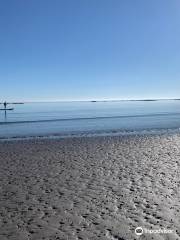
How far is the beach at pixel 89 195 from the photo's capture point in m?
9.24

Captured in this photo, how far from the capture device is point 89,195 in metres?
12.6

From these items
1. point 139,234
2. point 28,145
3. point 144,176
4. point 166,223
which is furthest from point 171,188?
point 28,145

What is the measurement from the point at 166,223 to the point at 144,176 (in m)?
6.15

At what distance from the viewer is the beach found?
924cm

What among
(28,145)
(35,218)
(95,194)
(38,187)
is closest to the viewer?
(35,218)

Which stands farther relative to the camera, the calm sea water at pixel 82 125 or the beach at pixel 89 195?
the calm sea water at pixel 82 125

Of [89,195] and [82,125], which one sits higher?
[82,125]

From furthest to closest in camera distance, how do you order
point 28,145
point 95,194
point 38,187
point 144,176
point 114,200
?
1. point 28,145
2. point 144,176
3. point 38,187
4. point 95,194
5. point 114,200

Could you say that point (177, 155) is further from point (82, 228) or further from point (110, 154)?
point (82, 228)

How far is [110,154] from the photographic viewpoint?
22.9 meters

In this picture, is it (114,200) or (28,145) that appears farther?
(28,145)

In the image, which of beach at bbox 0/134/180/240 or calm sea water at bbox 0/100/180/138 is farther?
calm sea water at bbox 0/100/180/138

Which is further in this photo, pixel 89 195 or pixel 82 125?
pixel 82 125

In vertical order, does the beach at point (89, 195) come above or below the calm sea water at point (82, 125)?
below
